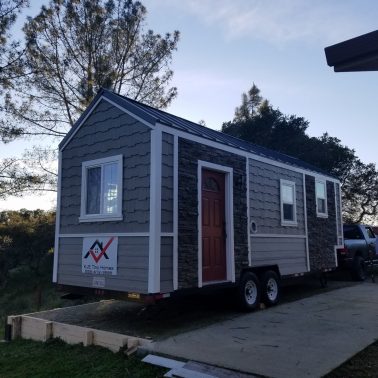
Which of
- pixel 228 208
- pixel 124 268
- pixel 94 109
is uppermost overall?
pixel 94 109

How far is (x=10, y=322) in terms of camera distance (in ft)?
24.1

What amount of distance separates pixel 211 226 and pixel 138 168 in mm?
1873

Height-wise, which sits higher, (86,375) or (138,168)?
(138,168)

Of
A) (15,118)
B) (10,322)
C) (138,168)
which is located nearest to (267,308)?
(138,168)

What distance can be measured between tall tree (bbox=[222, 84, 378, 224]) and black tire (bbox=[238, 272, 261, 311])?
17223mm

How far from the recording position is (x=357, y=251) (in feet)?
45.8

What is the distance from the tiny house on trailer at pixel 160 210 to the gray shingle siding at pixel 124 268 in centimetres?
2

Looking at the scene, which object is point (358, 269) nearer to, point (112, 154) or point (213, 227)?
point (213, 227)

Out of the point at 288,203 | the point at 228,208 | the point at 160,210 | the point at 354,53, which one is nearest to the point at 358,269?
the point at 288,203

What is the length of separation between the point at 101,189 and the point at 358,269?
31.8 ft

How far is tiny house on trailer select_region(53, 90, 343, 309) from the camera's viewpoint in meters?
6.65

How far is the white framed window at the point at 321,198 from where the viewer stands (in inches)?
461

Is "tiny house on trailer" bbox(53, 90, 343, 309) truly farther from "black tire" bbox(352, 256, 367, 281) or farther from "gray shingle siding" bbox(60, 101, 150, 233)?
"black tire" bbox(352, 256, 367, 281)

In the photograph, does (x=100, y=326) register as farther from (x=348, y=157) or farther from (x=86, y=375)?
(x=348, y=157)
